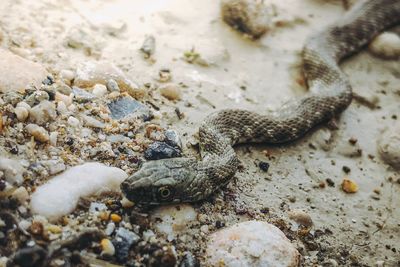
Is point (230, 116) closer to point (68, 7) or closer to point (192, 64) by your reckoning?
point (192, 64)

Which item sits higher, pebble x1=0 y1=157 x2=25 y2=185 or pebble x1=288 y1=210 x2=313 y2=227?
pebble x1=0 y1=157 x2=25 y2=185

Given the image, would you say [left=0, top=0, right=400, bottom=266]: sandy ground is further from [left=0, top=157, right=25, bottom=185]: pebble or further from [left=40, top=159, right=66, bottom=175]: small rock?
[left=0, top=157, right=25, bottom=185]: pebble

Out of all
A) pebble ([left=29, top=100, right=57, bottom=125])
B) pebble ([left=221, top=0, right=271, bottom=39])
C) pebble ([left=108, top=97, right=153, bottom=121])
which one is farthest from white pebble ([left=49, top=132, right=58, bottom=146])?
pebble ([left=221, top=0, right=271, bottom=39])

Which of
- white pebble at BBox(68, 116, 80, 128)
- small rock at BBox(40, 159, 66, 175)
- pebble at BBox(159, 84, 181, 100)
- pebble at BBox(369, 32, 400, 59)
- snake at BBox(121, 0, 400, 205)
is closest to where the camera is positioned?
small rock at BBox(40, 159, 66, 175)

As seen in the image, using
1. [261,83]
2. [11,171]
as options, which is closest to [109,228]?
[11,171]

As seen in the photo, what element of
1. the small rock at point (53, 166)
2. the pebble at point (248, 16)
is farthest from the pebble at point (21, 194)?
the pebble at point (248, 16)

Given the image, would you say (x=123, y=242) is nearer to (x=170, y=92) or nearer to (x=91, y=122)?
(x=91, y=122)
